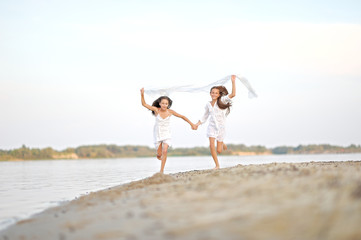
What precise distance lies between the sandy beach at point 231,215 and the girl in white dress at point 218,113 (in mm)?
5880

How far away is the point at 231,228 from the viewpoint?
3697 millimetres

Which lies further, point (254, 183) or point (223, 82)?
point (223, 82)

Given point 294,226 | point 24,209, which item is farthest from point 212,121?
point 294,226

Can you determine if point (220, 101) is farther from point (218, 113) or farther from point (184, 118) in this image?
point (184, 118)

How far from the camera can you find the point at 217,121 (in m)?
11.9

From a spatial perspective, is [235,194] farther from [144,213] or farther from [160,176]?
[160,176]

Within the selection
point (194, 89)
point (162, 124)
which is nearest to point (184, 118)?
point (162, 124)

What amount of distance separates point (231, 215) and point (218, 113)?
8.06 metres

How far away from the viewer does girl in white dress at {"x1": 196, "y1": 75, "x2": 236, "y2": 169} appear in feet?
38.9

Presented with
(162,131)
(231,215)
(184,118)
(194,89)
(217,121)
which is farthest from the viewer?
(194,89)

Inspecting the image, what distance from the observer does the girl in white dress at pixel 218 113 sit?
11.9 m

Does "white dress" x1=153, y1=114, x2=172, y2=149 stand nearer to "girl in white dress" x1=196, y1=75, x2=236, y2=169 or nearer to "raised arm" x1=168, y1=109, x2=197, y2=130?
"raised arm" x1=168, y1=109, x2=197, y2=130

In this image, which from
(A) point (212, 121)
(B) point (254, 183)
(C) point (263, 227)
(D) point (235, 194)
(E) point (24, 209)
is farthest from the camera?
(A) point (212, 121)

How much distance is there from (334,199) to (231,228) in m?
1.45
